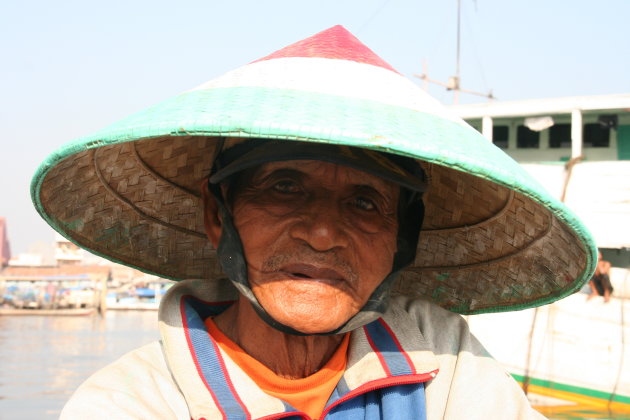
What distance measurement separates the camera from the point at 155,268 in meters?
2.22

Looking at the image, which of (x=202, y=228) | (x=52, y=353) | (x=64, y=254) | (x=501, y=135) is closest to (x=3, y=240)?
(x=64, y=254)

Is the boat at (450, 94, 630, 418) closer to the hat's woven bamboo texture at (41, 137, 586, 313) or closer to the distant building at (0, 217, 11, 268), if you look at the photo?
the hat's woven bamboo texture at (41, 137, 586, 313)

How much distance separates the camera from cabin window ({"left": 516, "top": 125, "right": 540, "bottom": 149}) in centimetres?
1417

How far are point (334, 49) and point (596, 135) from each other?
13.5m

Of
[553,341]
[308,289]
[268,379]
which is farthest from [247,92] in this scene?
[553,341]

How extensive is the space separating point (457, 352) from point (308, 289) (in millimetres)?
475

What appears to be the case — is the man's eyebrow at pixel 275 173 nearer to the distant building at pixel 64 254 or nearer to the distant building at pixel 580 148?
the distant building at pixel 580 148

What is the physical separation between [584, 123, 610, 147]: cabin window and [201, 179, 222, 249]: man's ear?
529 inches

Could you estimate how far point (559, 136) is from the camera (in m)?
14.1

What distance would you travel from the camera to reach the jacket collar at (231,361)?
1.55 metres

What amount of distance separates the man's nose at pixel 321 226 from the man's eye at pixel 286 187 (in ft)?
0.15

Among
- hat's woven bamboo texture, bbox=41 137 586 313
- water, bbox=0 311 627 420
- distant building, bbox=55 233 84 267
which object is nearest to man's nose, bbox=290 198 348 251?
hat's woven bamboo texture, bbox=41 137 586 313

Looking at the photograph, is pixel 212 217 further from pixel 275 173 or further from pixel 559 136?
pixel 559 136

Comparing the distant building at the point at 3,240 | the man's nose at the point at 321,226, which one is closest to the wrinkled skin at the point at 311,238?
the man's nose at the point at 321,226
